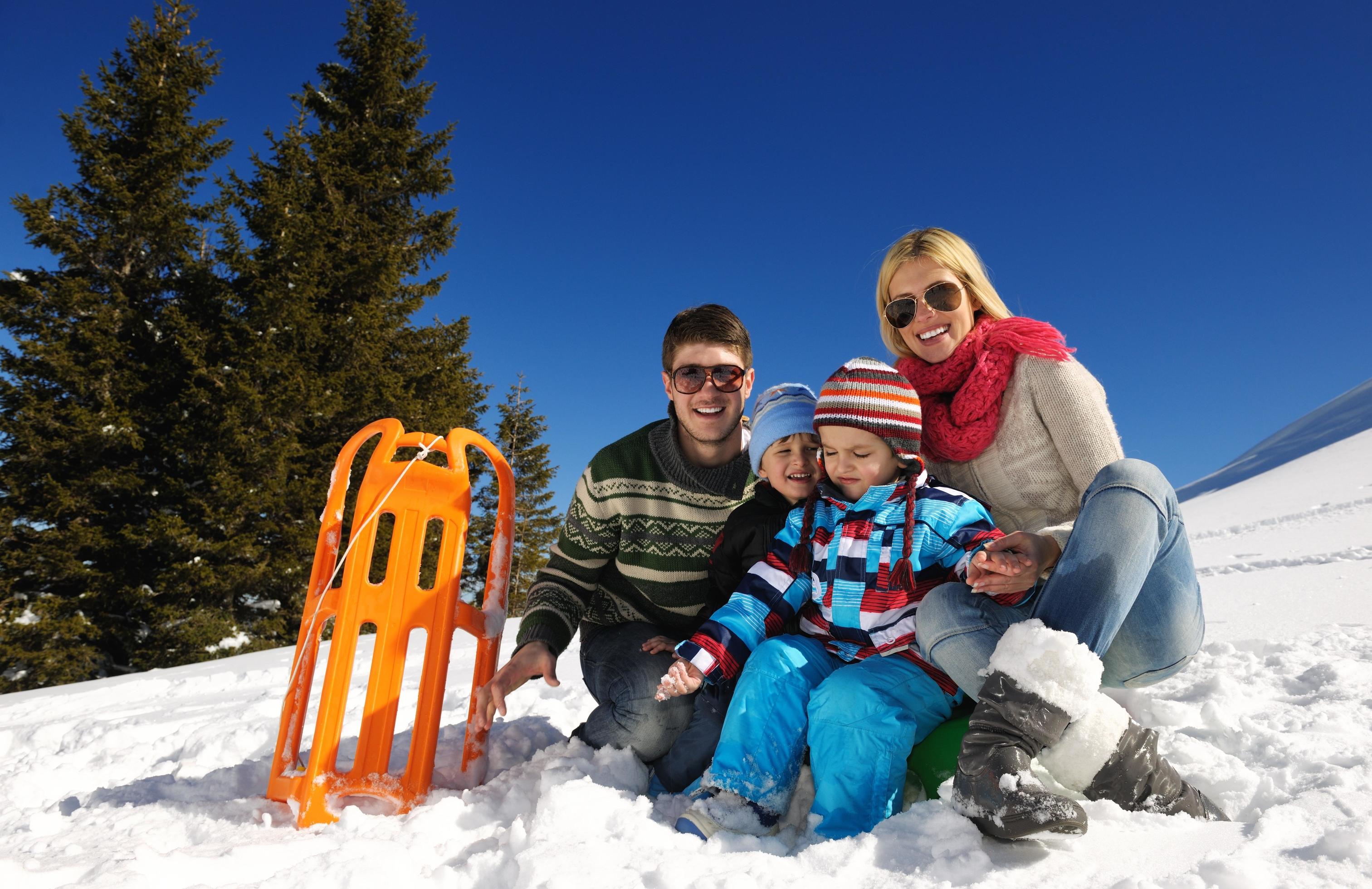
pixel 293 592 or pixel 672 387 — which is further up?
pixel 672 387

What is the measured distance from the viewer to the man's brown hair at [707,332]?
2.48 m

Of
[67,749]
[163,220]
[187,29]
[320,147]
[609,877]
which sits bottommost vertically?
[67,749]

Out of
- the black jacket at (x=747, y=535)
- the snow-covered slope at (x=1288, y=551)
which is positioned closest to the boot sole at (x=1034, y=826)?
the black jacket at (x=747, y=535)

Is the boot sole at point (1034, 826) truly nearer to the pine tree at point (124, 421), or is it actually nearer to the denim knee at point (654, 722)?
the denim knee at point (654, 722)

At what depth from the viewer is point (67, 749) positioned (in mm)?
2885

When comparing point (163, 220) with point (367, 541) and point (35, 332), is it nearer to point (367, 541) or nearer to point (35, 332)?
point (35, 332)

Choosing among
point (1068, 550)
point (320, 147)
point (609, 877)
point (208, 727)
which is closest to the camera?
point (609, 877)

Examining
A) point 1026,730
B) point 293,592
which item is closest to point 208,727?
point 1026,730

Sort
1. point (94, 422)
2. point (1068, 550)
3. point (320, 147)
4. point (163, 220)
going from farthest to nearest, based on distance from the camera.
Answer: point (320, 147)
point (163, 220)
point (94, 422)
point (1068, 550)

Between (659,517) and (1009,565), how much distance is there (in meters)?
1.22

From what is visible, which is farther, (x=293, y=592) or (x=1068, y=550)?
(x=293, y=592)

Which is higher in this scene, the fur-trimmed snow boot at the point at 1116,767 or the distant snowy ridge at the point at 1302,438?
the distant snowy ridge at the point at 1302,438

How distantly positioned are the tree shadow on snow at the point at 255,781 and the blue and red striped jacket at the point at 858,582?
0.93 metres

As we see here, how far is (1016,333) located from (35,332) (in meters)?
13.9
